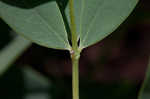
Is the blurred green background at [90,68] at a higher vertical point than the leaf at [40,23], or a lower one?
lower

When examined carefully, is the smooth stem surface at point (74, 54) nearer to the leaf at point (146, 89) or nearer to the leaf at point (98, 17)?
the leaf at point (98, 17)

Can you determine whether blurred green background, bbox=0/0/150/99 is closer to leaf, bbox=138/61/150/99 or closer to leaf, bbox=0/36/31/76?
leaf, bbox=0/36/31/76

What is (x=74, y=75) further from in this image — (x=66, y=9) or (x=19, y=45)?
(x=19, y=45)

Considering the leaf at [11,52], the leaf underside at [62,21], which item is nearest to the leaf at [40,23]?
the leaf underside at [62,21]

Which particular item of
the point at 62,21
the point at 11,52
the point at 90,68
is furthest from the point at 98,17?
the point at 90,68

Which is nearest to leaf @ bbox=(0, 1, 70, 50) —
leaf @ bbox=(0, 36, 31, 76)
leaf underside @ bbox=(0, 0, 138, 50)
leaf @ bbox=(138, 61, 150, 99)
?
leaf underside @ bbox=(0, 0, 138, 50)

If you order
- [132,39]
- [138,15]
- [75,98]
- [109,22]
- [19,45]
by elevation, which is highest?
[109,22]

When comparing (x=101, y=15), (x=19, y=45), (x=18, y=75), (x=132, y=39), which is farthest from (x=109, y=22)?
(x=132, y=39)
